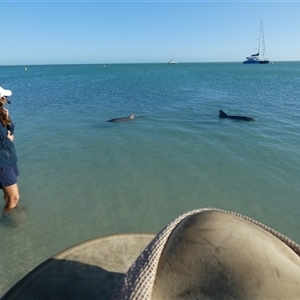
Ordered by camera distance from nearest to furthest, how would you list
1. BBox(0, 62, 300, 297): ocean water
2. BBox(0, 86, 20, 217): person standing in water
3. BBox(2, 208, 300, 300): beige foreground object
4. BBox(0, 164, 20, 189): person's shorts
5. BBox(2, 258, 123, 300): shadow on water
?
BBox(2, 208, 300, 300): beige foreground object < BBox(2, 258, 123, 300): shadow on water < BBox(0, 86, 20, 217): person standing in water < BBox(0, 164, 20, 189): person's shorts < BBox(0, 62, 300, 297): ocean water

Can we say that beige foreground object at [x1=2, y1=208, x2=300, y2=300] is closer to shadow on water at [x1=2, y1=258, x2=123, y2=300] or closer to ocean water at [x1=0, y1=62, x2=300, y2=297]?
shadow on water at [x1=2, y1=258, x2=123, y2=300]

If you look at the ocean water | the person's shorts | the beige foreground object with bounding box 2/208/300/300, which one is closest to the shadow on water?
the beige foreground object with bounding box 2/208/300/300

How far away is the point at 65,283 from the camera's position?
2.22 metres

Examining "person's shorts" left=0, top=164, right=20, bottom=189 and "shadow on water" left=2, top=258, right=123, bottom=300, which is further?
"person's shorts" left=0, top=164, right=20, bottom=189

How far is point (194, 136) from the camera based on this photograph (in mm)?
10766

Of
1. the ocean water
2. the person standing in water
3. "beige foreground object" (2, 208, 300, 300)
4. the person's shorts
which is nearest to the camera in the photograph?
"beige foreground object" (2, 208, 300, 300)

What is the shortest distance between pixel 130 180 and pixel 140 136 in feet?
13.7

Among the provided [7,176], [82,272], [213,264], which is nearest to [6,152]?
[7,176]

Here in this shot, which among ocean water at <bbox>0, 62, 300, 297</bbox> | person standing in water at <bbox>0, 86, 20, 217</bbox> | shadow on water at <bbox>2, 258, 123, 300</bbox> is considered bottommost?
ocean water at <bbox>0, 62, 300, 297</bbox>

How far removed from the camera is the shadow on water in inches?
83.4

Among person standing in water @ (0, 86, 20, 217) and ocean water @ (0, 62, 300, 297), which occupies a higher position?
person standing in water @ (0, 86, 20, 217)

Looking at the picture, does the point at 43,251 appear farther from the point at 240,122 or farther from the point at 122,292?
the point at 240,122

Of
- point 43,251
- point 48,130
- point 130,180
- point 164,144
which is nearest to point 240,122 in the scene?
point 164,144

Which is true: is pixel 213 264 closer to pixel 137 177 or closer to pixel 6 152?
pixel 6 152
